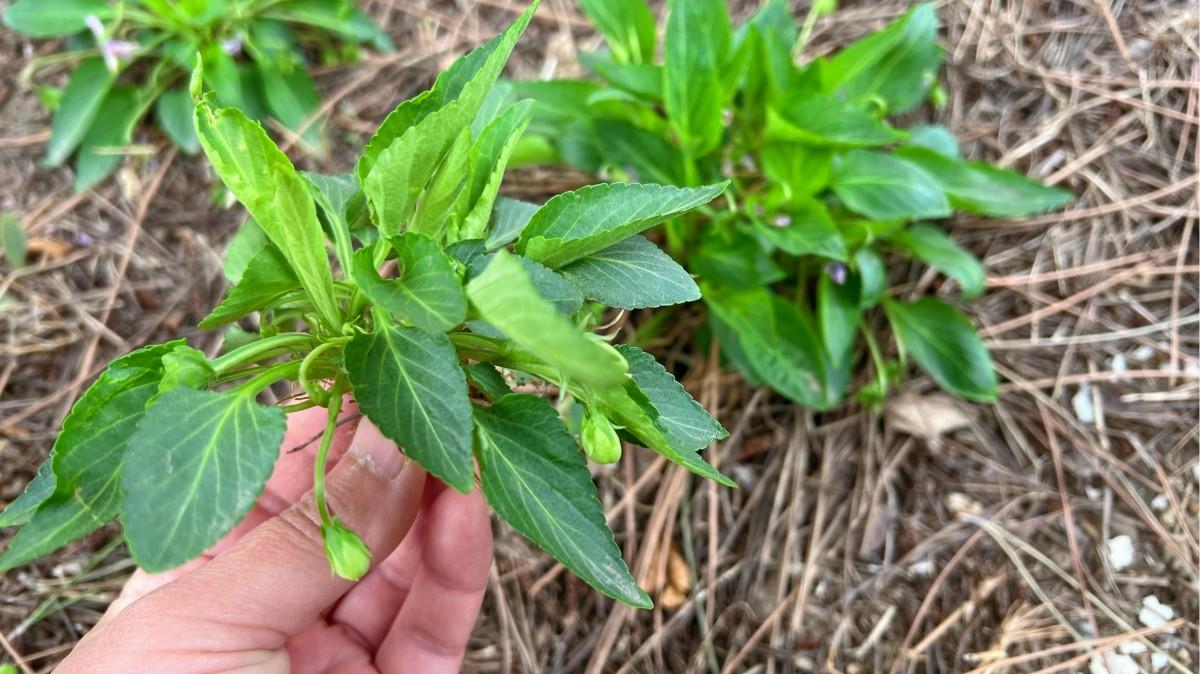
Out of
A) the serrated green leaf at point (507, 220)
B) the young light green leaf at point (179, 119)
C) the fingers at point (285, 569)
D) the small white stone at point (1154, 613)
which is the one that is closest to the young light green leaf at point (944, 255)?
the small white stone at point (1154, 613)

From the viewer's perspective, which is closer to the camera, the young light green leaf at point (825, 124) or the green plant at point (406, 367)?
the green plant at point (406, 367)

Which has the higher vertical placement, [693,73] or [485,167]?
[485,167]

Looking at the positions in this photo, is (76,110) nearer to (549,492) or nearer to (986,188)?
(549,492)

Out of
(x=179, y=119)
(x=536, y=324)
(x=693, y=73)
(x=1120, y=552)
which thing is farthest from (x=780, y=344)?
(x=179, y=119)

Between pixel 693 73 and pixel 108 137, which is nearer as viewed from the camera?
pixel 693 73

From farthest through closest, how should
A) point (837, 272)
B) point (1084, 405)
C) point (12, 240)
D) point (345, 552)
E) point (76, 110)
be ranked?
1. point (76, 110)
2. point (12, 240)
3. point (1084, 405)
4. point (837, 272)
5. point (345, 552)

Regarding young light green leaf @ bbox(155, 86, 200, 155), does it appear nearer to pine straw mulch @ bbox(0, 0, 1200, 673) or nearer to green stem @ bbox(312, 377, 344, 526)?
pine straw mulch @ bbox(0, 0, 1200, 673)

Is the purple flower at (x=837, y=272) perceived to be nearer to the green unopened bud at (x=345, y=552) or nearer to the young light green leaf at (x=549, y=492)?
the young light green leaf at (x=549, y=492)
